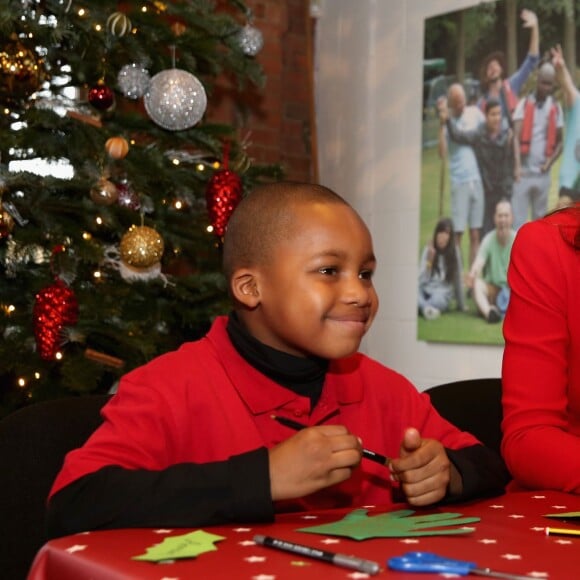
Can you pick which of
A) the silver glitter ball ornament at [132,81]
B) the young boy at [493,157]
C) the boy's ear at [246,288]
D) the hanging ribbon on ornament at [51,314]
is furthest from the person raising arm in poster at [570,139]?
the boy's ear at [246,288]

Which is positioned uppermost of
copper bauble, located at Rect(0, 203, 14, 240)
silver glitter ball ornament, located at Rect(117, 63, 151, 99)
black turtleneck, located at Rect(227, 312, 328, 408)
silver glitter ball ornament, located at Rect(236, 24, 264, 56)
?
silver glitter ball ornament, located at Rect(236, 24, 264, 56)

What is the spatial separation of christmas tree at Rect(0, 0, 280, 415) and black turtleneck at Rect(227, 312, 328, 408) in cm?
141

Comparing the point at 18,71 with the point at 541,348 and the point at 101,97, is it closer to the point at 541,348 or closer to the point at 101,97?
the point at 101,97

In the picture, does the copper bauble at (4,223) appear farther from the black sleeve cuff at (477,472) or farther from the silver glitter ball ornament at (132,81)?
the black sleeve cuff at (477,472)

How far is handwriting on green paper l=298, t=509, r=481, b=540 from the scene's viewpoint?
1024mm

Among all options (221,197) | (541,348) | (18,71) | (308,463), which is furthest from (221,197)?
(308,463)

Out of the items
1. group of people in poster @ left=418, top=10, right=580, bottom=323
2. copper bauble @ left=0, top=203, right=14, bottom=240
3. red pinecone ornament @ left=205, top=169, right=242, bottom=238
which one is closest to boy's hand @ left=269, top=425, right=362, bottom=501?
copper bauble @ left=0, top=203, right=14, bottom=240

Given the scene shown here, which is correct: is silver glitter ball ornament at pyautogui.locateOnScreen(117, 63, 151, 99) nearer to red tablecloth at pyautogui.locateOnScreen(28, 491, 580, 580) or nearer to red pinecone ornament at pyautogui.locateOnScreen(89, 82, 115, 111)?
red pinecone ornament at pyautogui.locateOnScreen(89, 82, 115, 111)

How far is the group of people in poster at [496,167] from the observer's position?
12.5 ft

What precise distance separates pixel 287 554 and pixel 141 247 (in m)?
2.14

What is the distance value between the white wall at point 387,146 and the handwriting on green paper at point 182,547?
3.19 metres

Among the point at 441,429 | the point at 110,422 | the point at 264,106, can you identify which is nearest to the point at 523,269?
the point at 441,429

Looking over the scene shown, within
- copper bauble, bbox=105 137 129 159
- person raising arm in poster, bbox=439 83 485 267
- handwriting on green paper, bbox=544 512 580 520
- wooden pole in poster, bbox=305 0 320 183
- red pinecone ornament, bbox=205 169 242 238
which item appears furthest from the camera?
wooden pole in poster, bbox=305 0 320 183

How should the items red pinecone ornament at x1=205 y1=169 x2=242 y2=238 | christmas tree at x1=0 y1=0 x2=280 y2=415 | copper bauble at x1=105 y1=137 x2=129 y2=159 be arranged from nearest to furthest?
1. christmas tree at x1=0 y1=0 x2=280 y2=415
2. copper bauble at x1=105 y1=137 x2=129 y2=159
3. red pinecone ornament at x1=205 y1=169 x2=242 y2=238
